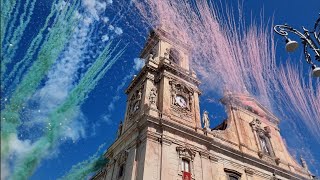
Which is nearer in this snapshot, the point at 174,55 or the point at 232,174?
the point at 232,174

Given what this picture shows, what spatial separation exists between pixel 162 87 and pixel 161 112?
3.07m

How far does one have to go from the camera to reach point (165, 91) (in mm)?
23406

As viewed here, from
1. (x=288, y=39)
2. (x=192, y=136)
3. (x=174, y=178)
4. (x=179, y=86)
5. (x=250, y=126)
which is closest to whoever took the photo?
(x=288, y=39)

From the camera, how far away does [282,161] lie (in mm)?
26219

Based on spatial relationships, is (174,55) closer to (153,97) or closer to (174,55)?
(174,55)

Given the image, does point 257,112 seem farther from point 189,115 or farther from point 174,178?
point 174,178

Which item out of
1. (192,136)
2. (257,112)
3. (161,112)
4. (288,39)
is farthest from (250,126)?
(288,39)

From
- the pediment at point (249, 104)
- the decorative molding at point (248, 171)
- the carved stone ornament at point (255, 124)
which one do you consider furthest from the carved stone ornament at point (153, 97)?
the carved stone ornament at point (255, 124)

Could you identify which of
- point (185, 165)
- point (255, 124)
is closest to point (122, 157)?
point (185, 165)

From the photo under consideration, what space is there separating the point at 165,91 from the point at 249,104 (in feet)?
35.2

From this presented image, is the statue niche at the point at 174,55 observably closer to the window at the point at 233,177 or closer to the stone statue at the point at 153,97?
the stone statue at the point at 153,97

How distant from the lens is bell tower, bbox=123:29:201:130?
22275 mm

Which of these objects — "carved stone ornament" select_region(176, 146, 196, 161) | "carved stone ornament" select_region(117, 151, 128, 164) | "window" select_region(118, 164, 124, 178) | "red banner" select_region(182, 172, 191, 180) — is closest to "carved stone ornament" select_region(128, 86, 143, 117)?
"carved stone ornament" select_region(117, 151, 128, 164)

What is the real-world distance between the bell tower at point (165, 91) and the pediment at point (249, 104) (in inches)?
161
